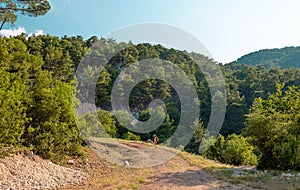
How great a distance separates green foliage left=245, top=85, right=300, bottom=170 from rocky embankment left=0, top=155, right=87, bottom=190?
10.1 meters

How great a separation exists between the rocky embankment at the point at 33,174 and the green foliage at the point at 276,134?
10.1m

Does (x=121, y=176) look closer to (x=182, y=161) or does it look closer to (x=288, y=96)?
(x=182, y=161)

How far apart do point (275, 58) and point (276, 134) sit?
125524mm

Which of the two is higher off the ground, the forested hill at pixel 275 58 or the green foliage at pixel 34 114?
the forested hill at pixel 275 58

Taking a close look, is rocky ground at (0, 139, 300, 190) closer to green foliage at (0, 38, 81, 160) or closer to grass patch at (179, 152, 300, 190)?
grass patch at (179, 152, 300, 190)

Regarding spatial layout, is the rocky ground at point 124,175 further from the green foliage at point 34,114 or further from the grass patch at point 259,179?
the green foliage at point 34,114

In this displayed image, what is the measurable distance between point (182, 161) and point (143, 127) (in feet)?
88.4

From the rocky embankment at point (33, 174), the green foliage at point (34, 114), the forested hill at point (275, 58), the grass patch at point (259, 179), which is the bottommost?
the grass patch at point (259, 179)

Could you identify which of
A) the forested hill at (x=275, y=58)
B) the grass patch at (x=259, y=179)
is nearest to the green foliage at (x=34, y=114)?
the grass patch at (x=259, y=179)

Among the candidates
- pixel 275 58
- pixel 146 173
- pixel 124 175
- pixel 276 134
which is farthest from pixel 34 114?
pixel 275 58

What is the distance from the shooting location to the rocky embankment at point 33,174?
1098 cm

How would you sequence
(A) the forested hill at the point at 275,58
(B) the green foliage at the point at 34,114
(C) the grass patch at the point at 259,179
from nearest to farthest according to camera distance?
(C) the grass patch at the point at 259,179, (B) the green foliage at the point at 34,114, (A) the forested hill at the point at 275,58

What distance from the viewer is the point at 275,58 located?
5037 inches

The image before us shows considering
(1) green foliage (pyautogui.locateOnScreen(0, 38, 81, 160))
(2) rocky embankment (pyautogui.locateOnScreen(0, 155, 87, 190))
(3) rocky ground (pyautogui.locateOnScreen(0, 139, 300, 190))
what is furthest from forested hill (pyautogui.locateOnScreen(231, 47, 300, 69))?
(2) rocky embankment (pyautogui.locateOnScreen(0, 155, 87, 190))
